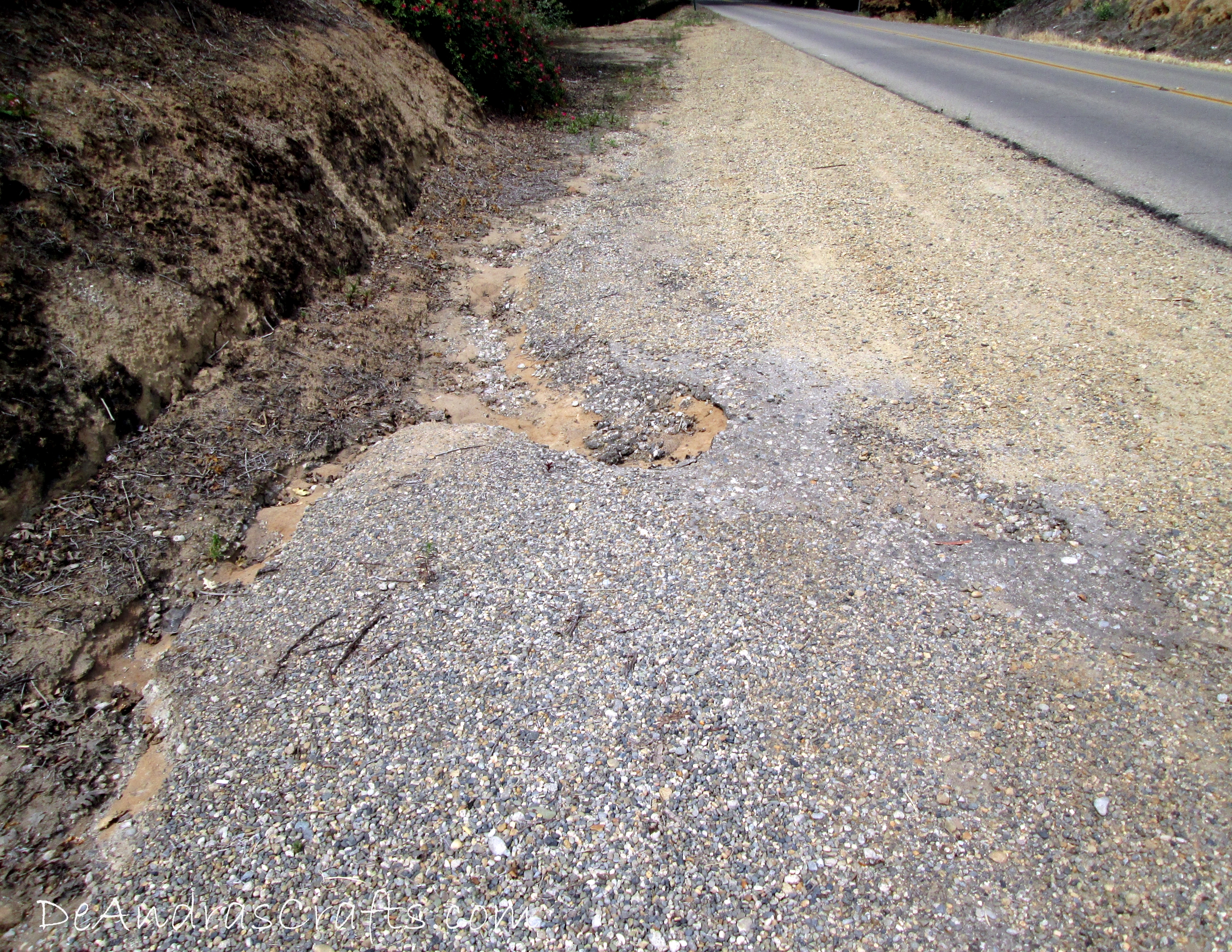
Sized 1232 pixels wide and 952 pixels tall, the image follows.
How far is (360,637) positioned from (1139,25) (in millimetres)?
20447

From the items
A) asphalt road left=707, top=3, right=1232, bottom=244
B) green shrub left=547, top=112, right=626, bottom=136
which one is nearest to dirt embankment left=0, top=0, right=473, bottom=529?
green shrub left=547, top=112, right=626, bottom=136

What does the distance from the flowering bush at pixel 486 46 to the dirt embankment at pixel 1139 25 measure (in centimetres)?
1276

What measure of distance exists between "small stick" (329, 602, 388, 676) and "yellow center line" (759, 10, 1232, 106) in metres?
13.0

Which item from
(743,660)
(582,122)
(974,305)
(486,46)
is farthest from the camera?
(582,122)

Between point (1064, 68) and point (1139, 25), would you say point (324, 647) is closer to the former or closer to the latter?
point (1064, 68)

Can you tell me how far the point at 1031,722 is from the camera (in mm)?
2754

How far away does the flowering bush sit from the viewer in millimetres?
9953

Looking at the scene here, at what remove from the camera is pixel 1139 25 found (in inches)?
590

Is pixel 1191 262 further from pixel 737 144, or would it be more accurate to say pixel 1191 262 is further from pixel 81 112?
pixel 81 112

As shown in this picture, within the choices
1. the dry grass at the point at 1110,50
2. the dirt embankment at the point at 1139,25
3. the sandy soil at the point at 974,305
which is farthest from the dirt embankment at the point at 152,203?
the dirt embankment at the point at 1139,25

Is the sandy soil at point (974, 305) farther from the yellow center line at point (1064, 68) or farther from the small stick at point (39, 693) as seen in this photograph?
A: the small stick at point (39, 693)

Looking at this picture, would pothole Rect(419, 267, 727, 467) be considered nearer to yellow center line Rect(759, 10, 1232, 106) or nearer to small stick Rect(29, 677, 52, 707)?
small stick Rect(29, 677, 52, 707)

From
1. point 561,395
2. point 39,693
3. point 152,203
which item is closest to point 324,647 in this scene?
point 39,693

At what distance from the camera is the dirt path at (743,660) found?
232 centimetres
